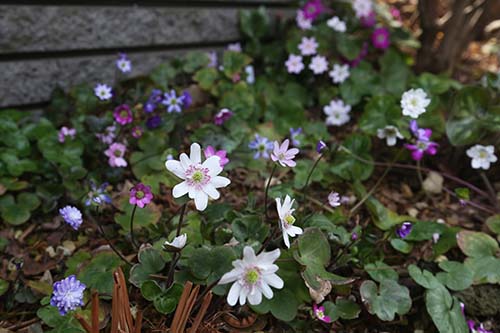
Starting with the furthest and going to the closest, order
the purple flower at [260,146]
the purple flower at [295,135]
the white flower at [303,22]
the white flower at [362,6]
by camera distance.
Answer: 1. the white flower at [362,6]
2. the white flower at [303,22]
3. the purple flower at [295,135]
4. the purple flower at [260,146]

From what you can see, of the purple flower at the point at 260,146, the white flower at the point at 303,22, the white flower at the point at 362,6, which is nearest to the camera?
the purple flower at the point at 260,146

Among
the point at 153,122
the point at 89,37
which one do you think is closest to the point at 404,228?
the point at 153,122

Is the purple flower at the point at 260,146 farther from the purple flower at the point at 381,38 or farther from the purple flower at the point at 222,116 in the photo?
the purple flower at the point at 381,38

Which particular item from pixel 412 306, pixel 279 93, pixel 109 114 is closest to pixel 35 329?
pixel 109 114

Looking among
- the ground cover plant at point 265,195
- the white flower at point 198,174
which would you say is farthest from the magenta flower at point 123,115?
the white flower at point 198,174

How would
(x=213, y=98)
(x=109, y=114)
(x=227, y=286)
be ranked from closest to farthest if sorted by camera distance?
(x=227, y=286)
(x=109, y=114)
(x=213, y=98)

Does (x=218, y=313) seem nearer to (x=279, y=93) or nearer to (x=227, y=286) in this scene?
(x=227, y=286)

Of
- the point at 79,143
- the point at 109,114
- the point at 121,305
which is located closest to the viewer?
the point at 121,305
